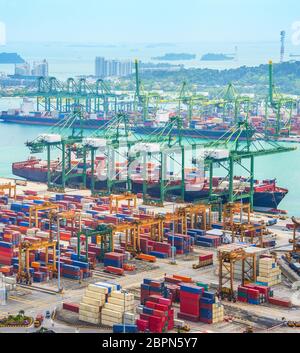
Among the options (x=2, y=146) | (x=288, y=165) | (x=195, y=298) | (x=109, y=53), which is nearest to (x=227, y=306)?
(x=195, y=298)

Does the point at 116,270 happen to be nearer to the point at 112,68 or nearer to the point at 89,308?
the point at 89,308

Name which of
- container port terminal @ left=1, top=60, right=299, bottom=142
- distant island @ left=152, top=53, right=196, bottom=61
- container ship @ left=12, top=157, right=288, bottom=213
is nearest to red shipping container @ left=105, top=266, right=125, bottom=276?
container ship @ left=12, top=157, right=288, bottom=213

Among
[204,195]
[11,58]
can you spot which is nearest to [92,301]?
[204,195]

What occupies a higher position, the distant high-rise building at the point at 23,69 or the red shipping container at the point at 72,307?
the distant high-rise building at the point at 23,69

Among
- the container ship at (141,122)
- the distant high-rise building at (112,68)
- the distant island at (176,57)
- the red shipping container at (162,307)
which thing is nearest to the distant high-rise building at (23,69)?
the distant high-rise building at (112,68)

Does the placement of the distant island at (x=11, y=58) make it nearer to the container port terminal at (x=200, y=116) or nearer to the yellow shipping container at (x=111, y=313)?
the container port terminal at (x=200, y=116)
